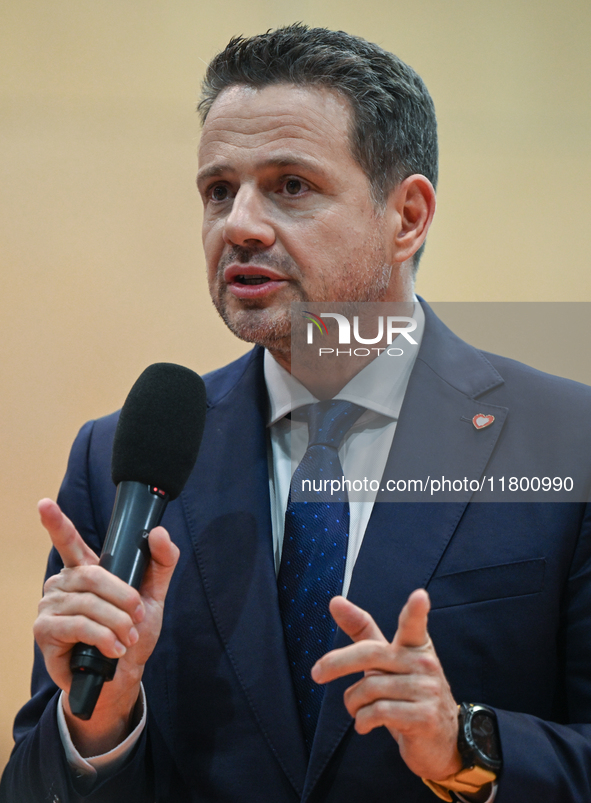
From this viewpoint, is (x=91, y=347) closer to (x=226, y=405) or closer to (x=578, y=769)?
(x=226, y=405)

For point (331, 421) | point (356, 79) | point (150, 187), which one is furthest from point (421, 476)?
point (150, 187)

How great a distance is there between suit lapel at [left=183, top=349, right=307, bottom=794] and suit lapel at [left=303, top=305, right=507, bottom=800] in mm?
89

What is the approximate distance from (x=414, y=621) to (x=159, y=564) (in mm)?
401

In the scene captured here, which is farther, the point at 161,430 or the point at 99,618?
the point at 161,430

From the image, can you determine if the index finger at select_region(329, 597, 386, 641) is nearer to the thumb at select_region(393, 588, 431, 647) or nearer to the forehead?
the thumb at select_region(393, 588, 431, 647)

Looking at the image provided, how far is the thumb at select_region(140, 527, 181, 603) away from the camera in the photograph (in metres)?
1.02

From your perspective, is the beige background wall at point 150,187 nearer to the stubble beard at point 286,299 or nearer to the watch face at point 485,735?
the stubble beard at point 286,299

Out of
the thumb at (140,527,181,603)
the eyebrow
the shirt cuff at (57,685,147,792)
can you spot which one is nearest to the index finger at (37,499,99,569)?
the thumb at (140,527,181,603)

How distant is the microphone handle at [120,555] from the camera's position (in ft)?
2.97

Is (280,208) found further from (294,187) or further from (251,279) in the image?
(251,279)

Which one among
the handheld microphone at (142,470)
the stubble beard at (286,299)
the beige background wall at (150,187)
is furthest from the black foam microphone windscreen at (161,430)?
the beige background wall at (150,187)

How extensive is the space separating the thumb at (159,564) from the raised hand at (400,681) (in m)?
0.25

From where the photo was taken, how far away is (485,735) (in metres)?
1.07

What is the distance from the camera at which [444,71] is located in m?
2.27
